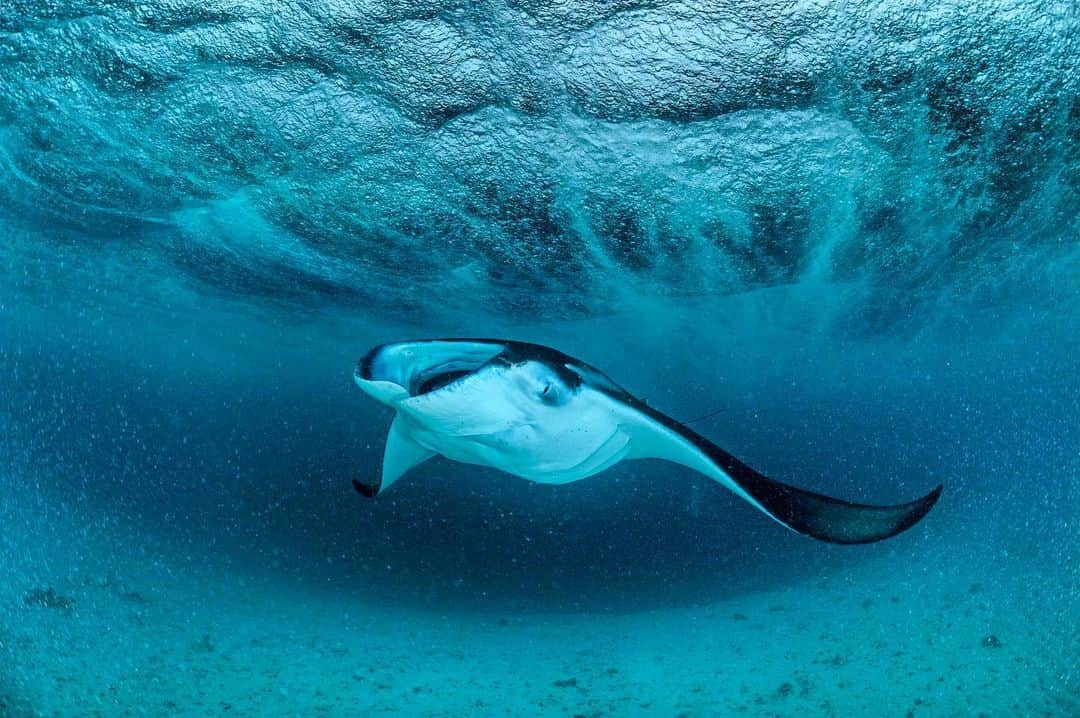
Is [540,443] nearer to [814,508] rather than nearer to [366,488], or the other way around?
[814,508]

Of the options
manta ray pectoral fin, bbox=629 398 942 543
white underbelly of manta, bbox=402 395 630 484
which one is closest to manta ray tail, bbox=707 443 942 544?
manta ray pectoral fin, bbox=629 398 942 543

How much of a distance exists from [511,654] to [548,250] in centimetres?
878

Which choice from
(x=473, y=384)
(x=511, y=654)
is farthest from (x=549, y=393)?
(x=511, y=654)

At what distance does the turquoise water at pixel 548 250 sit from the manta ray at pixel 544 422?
1531 millimetres

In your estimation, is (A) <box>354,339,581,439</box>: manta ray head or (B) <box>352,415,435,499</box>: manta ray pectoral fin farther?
(B) <box>352,415,435,499</box>: manta ray pectoral fin

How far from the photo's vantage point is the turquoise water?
5801mm

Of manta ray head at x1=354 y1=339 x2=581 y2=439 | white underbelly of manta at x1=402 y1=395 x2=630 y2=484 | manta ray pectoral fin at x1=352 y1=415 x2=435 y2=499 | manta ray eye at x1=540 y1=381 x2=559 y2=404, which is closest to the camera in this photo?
manta ray head at x1=354 y1=339 x2=581 y2=439

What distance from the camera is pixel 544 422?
3.50 meters

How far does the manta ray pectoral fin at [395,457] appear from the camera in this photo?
15.4 feet

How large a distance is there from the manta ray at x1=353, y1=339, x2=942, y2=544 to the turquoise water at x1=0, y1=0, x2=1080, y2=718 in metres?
1.53

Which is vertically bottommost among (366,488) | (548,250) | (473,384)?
(473,384)

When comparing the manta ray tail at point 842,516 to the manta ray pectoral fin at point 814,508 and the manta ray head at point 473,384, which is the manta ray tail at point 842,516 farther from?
the manta ray head at point 473,384

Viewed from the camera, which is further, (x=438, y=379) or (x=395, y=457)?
(x=395, y=457)

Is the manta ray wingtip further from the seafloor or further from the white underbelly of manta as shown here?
the seafloor
